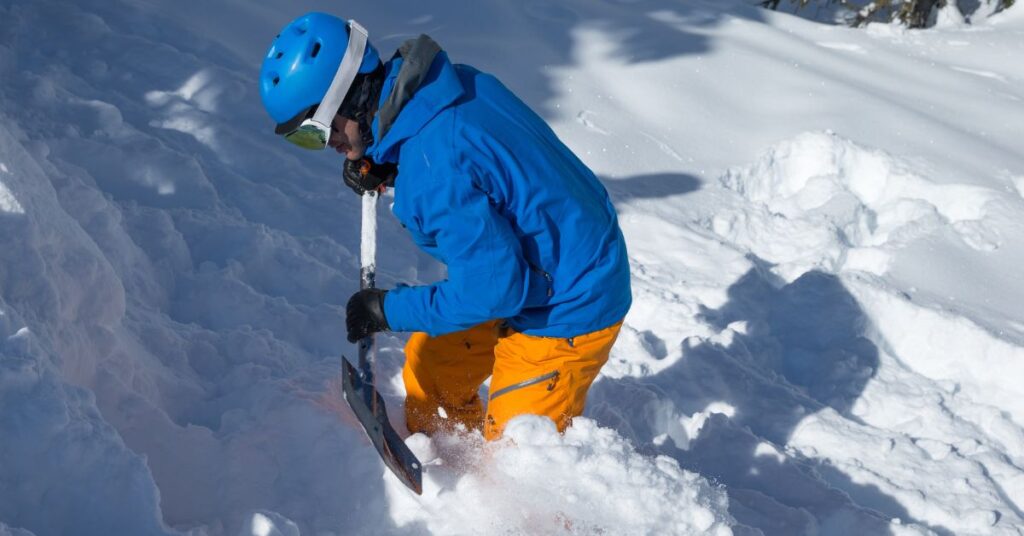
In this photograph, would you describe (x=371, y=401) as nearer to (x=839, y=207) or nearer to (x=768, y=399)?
(x=768, y=399)

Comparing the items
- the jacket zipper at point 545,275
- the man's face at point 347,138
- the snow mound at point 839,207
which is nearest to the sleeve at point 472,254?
the jacket zipper at point 545,275

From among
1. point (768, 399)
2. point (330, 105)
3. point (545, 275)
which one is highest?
point (330, 105)

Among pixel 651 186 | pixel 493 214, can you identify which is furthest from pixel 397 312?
pixel 651 186

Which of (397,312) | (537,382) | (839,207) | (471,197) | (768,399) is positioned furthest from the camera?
(839,207)

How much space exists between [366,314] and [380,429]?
0.37 metres

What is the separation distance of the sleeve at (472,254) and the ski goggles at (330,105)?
0.32m

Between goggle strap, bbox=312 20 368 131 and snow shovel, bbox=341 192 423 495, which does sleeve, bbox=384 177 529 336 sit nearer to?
goggle strap, bbox=312 20 368 131

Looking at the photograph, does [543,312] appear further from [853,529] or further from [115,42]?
[115,42]

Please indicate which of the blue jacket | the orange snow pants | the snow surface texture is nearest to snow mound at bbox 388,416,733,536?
the snow surface texture

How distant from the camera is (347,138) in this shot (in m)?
2.72

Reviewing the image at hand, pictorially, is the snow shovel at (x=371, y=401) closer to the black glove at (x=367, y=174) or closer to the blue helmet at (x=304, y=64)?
the black glove at (x=367, y=174)

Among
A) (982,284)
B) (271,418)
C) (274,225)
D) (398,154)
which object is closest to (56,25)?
(274,225)

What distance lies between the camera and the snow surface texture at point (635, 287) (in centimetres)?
291

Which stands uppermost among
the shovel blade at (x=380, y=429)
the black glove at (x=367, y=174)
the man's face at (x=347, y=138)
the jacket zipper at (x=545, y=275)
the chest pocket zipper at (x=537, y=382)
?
the man's face at (x=347, y=138)
